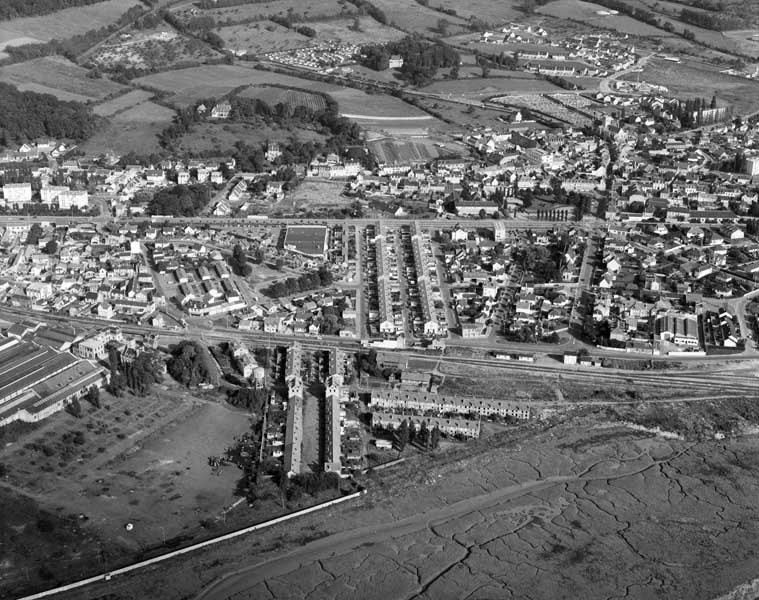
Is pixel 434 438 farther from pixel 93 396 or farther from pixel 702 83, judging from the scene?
pixel 702 83

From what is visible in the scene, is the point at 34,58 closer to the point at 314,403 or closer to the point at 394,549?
the point at 314,403

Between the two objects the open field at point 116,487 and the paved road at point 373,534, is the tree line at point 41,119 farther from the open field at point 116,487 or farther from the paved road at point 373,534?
the paved road at point 373,534

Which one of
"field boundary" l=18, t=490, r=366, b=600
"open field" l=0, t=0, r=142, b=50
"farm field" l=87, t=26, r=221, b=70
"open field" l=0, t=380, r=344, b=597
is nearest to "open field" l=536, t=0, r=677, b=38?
"farm field" l=87, t=26, r=221, b=70

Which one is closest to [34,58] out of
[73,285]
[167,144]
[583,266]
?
[167,144]

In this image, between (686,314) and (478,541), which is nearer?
(478,541)

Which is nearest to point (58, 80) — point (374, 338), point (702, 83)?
point (374, 338)

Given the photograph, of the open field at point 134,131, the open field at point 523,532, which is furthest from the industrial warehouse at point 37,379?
the open field at point 134,131
